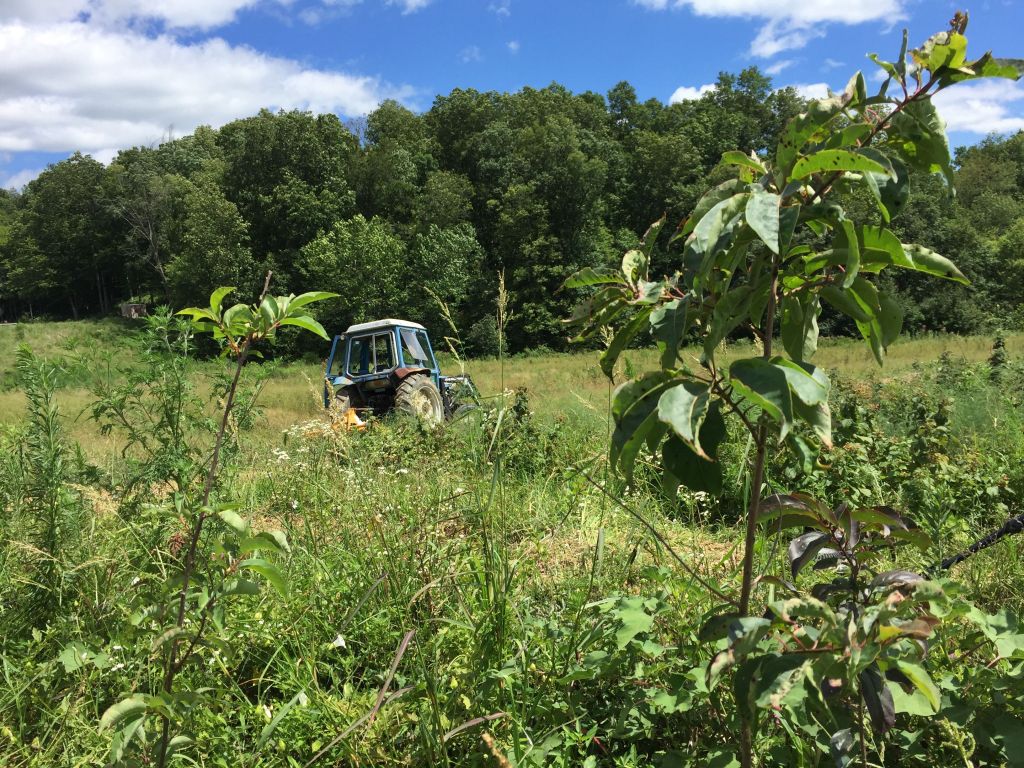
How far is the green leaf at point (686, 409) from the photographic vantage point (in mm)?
1011

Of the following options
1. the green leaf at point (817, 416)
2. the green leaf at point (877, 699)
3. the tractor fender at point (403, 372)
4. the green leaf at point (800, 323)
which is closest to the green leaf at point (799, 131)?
the green leaf at point (800, 323)

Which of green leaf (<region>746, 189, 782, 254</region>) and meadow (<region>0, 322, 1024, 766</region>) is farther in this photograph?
meadow (<region>0, 322, 1024, 766</region>)

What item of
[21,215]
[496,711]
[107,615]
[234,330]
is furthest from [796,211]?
[21,215]

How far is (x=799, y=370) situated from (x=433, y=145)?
201ft

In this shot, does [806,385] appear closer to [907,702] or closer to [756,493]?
[756,493]

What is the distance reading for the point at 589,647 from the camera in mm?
2070

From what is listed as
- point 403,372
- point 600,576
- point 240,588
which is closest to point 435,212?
point 403,372

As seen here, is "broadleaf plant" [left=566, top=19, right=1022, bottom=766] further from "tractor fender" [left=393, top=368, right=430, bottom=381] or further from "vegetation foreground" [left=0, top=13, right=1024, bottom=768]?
"tractor fender" [left=393, top=368, right=430, bottom=381]

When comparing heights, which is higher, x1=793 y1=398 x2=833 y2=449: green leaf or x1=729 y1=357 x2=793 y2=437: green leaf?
x1=729 y1=357 x2=793 y2=437: green leaf

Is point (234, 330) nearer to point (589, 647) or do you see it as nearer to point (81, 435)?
point (589, 647)

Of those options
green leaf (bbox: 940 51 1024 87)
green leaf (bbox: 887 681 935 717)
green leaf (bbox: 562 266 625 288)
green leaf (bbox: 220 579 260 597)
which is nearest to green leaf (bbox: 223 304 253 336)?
green leaf (bbox: 220 579 260 597)

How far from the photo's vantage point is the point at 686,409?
104cm

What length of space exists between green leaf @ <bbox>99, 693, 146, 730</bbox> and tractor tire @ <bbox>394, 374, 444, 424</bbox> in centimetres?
676

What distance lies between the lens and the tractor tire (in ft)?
28.6
